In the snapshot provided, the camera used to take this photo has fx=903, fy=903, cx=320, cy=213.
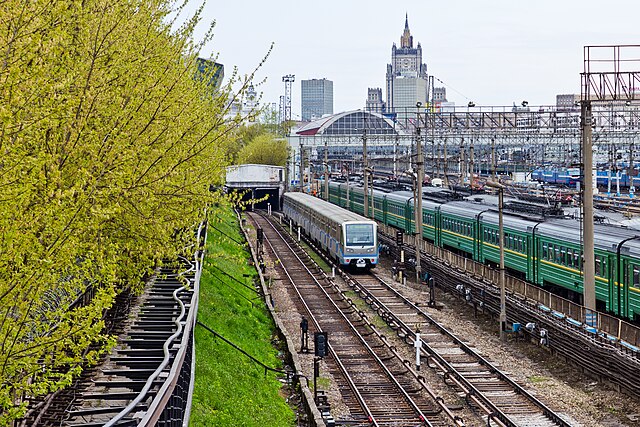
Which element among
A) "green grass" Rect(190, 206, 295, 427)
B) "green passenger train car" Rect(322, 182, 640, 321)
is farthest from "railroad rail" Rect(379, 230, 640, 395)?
"green grass" Rect(190, 206, 295, 427)

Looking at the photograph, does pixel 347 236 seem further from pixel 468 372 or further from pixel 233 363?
pixel 233 363

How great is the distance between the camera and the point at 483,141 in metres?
77.2

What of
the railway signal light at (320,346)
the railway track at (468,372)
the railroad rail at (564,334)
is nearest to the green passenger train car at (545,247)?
the railroad rail at (564,334)

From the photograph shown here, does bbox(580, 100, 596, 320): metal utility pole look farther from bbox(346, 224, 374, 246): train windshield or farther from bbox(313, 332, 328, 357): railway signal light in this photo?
bbox(346, 224, 374, 246): train windshield

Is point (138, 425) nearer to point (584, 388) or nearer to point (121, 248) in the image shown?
point (121, 248)

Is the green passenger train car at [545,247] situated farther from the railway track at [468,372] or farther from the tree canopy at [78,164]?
the tree canopy at [78,164]

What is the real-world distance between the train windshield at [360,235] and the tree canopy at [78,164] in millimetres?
28815

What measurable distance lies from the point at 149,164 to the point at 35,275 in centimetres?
410

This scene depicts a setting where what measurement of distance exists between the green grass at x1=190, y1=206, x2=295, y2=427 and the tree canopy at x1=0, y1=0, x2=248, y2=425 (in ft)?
8.35

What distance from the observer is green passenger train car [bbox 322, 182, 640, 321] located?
981 inches

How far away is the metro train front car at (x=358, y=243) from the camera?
44.4m

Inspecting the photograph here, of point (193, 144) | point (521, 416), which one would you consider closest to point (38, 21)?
point (193, 144)

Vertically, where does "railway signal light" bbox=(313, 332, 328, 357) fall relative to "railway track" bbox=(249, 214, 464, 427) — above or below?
above

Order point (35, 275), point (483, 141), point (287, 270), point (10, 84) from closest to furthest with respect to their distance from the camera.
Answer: point (10, 84) < point (35, 275) < point (287, 270) < point (483, 141)
